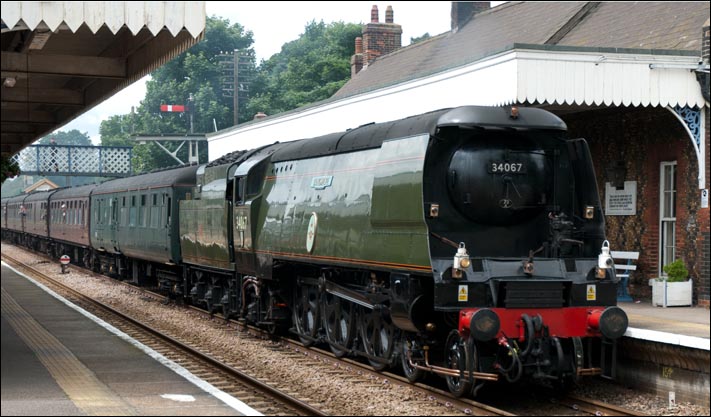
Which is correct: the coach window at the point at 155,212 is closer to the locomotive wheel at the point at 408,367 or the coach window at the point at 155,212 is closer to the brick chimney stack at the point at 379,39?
the locomotive wheel at the point at 408,367

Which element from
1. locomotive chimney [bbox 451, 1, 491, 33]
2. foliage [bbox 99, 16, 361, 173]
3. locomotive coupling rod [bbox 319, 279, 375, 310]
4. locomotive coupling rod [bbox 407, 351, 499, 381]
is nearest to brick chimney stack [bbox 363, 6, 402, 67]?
locomotive chimney [bbox 451, 1, 491, 33]

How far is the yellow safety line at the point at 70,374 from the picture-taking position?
351 inches

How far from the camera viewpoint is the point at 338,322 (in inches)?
503

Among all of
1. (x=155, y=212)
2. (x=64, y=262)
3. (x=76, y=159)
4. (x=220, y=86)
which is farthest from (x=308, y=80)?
(x=155, y=212)

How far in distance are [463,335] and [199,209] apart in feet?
32.1

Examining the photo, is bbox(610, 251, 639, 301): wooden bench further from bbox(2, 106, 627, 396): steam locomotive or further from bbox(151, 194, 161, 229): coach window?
bbox(151, 194, 161, 229): coach window

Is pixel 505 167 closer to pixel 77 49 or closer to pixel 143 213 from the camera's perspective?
pixel 77 49

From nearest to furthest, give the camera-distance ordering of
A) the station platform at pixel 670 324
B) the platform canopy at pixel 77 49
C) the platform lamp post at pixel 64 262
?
the platform canopy at pixel 77 49
the station platform at pixel 670 324
the platform lamp post at pixel 64 262

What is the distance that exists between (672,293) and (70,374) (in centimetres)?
921

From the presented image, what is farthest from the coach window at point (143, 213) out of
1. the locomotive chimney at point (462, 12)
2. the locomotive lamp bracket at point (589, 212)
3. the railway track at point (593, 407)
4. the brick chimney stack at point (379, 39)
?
the railway track at point (593, 407)

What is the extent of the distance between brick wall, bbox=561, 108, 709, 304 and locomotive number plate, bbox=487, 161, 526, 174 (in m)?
6.01

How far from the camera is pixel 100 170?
5728cm

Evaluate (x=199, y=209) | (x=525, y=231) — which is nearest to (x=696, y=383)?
(x=525, y=231)

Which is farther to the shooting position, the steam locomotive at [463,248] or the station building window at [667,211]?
the station building window at [667,211]
